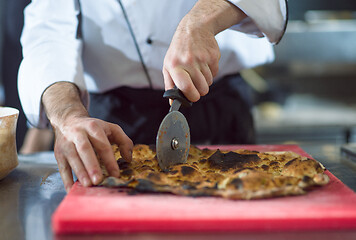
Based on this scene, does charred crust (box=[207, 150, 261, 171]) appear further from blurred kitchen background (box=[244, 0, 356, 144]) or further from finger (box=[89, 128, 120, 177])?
blurred kitchen background (box=[244, 0, 356, 144])

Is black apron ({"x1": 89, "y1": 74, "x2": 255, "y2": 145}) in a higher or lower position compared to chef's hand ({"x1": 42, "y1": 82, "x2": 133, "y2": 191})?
lower

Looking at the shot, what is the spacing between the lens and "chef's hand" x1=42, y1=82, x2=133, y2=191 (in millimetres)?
839

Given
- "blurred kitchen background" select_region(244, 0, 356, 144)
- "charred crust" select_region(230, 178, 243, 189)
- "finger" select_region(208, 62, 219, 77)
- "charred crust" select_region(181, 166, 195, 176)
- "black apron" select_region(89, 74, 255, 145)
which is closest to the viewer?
"charred crust" select_region(230, 178, 243, 189)

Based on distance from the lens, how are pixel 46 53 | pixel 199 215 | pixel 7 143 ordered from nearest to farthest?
pixel 199 215
pixel 7 143
pixel 46 53

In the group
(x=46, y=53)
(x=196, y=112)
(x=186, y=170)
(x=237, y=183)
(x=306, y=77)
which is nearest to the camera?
(x=237, y=183)

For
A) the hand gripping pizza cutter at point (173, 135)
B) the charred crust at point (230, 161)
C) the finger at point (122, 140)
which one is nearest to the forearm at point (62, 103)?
the finger at point (122, 140)

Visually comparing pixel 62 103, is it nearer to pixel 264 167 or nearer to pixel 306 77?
pixel 264 167

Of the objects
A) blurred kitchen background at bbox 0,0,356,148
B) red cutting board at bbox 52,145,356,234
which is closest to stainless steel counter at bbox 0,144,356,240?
red cutting board at bbox 52,145,356,234

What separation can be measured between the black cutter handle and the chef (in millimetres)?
12

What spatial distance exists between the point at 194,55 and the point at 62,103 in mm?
376

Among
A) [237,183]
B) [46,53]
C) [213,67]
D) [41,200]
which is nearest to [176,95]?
[213,67]

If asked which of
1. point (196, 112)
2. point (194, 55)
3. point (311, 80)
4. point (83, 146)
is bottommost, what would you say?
point (311, 80)

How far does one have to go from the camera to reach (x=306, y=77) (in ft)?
8.88

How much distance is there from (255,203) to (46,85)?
71cm
